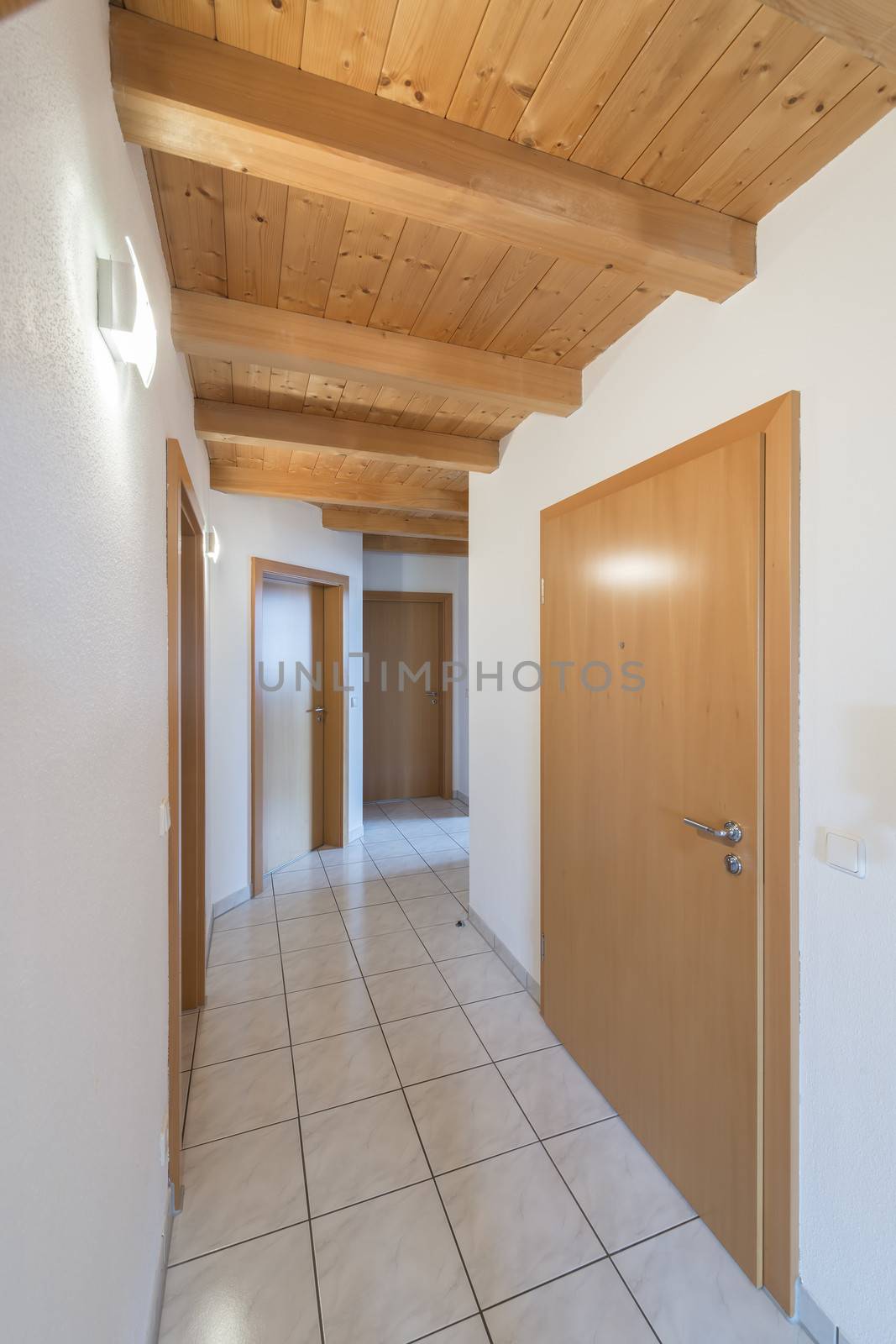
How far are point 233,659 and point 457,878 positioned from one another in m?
A: 1.96

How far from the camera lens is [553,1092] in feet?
6.26

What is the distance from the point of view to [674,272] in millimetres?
1333

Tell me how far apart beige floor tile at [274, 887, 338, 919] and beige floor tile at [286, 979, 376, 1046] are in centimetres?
73

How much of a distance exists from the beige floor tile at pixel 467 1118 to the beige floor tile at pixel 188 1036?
813 mm

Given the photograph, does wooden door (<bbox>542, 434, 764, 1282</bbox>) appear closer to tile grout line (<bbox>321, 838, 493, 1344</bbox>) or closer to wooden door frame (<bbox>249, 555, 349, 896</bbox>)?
tile grout line (<bbox>321, 838, 493, 1344</bbox>)

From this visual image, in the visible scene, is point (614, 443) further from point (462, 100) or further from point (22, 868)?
point (22, 868)

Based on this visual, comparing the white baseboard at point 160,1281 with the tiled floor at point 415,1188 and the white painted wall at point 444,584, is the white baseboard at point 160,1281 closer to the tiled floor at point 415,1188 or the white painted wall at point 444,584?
the tiled floor at point 415,1188

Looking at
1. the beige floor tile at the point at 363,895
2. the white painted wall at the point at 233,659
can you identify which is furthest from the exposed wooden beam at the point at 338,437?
the beige floor tile at the point at 363,895

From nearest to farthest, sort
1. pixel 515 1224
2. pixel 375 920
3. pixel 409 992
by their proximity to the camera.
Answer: pixel 515 1224 → pixel 409 992 → pixel 375 920

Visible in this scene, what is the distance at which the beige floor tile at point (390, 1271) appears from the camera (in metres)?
1.25

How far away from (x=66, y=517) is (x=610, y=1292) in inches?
75.4

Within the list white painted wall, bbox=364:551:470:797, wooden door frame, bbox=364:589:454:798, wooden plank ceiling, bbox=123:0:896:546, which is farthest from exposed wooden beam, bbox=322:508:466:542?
wooden plank ceiling, bbox=123:0:896:546

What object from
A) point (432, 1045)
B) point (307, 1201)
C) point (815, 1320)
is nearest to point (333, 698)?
point (432, 1045)

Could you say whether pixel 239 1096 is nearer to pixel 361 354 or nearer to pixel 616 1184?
pixel 616 1184
